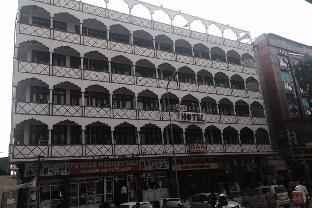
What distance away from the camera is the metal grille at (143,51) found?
106 ft

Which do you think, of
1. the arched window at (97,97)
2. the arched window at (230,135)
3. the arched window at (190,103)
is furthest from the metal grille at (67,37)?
the arched window at (230,135)

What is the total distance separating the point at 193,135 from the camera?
35.0 metres

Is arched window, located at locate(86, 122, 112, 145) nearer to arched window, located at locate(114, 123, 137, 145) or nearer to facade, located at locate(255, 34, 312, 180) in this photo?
arched window, located at locate(114, 123, 137, 145)

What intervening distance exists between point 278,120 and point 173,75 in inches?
642

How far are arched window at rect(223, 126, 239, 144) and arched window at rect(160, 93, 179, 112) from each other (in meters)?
7.37

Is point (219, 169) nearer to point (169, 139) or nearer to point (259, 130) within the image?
point (169, 139)

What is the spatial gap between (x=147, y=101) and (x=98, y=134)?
Result: 21.4ft

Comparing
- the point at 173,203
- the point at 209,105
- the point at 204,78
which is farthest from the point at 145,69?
the point at 173,203

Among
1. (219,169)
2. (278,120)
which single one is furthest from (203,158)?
(278,120)

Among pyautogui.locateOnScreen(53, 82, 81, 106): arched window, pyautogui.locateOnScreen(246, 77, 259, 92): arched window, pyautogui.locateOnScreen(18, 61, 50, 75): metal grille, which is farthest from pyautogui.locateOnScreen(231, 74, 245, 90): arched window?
pyautogui.locateOnScreen(18, 61, 50, 75): metal grille

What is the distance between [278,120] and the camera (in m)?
41.3

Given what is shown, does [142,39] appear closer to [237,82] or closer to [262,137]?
[237,82]

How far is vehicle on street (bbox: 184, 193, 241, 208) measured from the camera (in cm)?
2181

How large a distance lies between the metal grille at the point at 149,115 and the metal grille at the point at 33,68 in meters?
9.30
